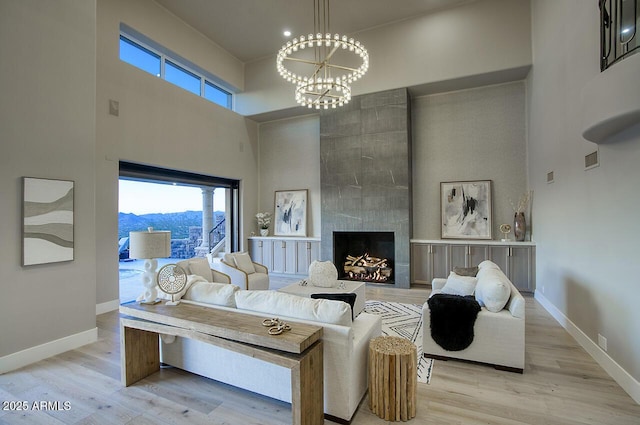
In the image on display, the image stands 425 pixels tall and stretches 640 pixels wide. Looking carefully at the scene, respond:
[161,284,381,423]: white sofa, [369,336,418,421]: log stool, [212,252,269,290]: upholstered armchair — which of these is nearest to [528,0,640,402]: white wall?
[369,336,418,421]: log stool

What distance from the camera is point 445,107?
6.52 m

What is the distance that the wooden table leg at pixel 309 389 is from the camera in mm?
1872

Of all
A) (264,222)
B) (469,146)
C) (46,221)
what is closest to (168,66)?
(264,222)

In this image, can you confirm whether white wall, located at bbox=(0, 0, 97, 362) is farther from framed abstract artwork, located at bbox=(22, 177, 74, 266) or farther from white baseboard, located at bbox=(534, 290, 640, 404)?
white baseboard, located at bbox=(534, 290, 640, 404)

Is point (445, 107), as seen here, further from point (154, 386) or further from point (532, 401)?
point (154, 386)

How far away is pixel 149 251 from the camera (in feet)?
9.07

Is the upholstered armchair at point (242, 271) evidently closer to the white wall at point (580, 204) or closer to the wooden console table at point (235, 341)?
the wooden console table at point (235, 341)

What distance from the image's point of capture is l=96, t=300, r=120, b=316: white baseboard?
472 centimetres

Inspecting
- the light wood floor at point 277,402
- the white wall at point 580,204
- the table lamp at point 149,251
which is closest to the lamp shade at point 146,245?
the table lamp at point 149,251

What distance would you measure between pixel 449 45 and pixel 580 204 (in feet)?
13.3

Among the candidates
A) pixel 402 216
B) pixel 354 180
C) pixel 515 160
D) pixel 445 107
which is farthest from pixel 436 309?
pixel 445 107

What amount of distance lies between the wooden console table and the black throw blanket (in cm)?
154

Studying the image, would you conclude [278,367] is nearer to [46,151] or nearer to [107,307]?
[46,151]

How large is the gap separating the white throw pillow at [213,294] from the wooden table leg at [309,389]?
1026 mm
